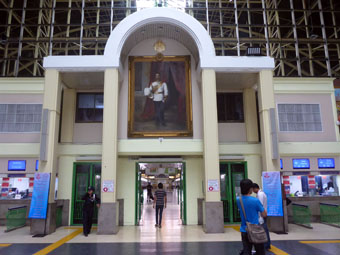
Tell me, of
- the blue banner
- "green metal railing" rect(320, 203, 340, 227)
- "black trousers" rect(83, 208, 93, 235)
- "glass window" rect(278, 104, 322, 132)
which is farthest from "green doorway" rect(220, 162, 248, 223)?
the blue banner

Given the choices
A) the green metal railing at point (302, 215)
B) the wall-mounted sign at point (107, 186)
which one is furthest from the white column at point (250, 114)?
the wall-mounted sign at point (107, 186)

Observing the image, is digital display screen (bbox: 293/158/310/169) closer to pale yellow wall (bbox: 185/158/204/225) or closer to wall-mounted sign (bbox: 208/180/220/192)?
pale yellow wall (bbox: 185/158/204/225)

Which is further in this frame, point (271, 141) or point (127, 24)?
point (127, 24)

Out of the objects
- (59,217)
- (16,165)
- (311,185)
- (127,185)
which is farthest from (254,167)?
(16,165)

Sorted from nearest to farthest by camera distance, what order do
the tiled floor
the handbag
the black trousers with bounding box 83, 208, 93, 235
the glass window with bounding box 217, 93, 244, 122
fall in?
the handbag → the tiled floor → the black trousers with bounding box 83, 208, 93, 235 → the glass window with bounding box 217, 93, 244, 122

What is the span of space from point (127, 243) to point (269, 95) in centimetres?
783

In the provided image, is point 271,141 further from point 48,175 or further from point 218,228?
point 48,175

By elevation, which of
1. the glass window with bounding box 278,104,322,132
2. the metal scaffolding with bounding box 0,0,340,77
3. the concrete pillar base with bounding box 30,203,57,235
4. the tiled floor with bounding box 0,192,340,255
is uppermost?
the metal scaffolding with bounding box 0,0,340,77

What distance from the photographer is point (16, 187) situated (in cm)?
1323

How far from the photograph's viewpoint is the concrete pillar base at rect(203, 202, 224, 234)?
10281mm

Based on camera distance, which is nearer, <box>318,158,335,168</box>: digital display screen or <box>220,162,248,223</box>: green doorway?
<box>220,162,248,223</box>: green doorway

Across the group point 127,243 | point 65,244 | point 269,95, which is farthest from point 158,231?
point 269,95

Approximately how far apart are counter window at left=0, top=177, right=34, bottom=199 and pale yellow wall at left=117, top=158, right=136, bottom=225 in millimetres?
4212

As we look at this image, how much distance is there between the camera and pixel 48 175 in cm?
1066
